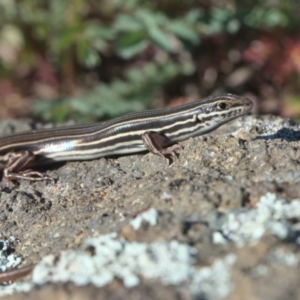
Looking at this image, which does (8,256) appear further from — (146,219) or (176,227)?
(176,227)

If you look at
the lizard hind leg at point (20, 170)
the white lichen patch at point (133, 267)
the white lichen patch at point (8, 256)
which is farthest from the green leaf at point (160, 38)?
the white lichen patch at point (133, 267)

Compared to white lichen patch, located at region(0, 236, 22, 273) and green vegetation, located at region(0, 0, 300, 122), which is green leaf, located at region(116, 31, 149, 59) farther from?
white lichen patch, located at region(0, 236, 22, 273)

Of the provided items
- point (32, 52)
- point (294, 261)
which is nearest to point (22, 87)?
point (32, 52)

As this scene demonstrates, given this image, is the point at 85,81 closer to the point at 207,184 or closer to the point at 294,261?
the point at 207,184

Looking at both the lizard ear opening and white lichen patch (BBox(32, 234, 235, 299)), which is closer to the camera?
white lichen patch (BBox(32, 234, 235, 299))

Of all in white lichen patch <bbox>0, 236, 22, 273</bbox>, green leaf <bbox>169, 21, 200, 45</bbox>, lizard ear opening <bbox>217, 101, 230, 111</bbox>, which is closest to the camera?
white lichen patch <bbox>0, 236, 22, 273</bbox>

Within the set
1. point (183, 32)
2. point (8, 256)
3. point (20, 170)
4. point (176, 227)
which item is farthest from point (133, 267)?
point (183, 32)

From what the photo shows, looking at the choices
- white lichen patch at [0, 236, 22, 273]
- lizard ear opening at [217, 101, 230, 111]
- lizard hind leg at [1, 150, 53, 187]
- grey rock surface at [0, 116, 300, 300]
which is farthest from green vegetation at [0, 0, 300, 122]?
white lichen patch at [0, 236, 22, 273]

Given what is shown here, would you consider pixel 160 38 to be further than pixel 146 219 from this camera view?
Yes
